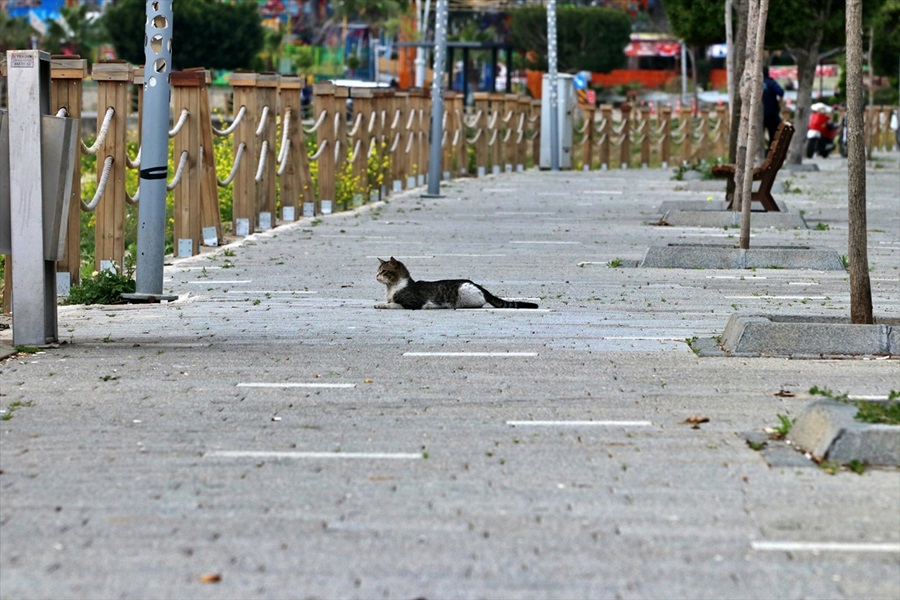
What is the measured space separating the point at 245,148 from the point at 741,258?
5.39m

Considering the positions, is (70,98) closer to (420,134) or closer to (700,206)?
(700,206)

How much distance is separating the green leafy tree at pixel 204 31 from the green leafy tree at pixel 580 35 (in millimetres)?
13803

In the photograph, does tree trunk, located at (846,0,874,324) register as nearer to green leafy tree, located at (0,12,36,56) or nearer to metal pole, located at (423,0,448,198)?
metal pole, located at (423,0,448,198)

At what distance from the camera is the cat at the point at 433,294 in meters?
11.5

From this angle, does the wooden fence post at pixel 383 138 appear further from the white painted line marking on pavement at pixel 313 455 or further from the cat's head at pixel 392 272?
the white painted line marking on pavement at pixel 313 455

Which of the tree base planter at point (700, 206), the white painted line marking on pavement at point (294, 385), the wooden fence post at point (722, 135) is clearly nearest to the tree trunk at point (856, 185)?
the white painted line marking on pavement at point (294, 385)

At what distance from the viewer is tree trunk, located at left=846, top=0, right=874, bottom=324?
9.30 meters

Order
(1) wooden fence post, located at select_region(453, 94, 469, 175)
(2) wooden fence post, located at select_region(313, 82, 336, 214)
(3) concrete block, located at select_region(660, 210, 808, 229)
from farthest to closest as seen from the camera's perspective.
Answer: (1) wooden fence post, located at select_region(453, 94, 469, 175) < (2) wooden fence post, located at select_region(313, 82, 336, 214) < (3) concrete block, located at select_region(660, 210, 808, 229)

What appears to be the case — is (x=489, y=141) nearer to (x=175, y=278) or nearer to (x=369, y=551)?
(x=175, y=278)

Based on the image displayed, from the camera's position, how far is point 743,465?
6461mm

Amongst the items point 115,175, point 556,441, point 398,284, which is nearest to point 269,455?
point 556,441

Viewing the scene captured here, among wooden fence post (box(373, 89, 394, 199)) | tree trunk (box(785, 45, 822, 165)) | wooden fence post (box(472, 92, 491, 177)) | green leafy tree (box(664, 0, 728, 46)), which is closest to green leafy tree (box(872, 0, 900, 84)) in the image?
tree trunk (box(785, 45, 822, 165))

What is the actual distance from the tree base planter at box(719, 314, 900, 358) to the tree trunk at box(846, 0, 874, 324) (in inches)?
9.6

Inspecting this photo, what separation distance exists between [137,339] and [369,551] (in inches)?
194
